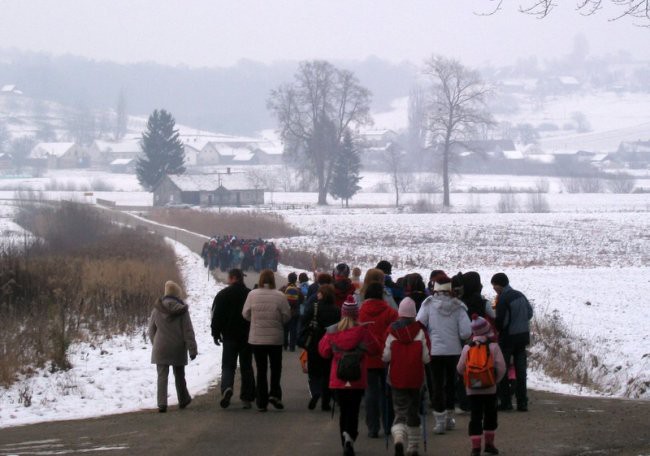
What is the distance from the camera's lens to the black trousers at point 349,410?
10.1 meters

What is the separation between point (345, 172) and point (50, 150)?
335 ft

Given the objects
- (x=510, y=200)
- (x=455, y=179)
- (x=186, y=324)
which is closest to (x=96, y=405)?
(x=186, y=324)

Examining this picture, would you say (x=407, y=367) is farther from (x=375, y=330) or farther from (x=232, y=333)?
(x=232, y=333)

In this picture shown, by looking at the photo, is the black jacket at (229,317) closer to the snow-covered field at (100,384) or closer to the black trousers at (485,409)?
the snow-covered field at (100,384)

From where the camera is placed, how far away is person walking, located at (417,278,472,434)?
10953 mm

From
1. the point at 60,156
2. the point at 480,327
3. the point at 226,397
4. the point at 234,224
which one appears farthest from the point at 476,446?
the point at 60,156

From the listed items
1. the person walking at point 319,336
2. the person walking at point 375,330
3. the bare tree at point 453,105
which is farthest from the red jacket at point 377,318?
the bare tree at point 453,105

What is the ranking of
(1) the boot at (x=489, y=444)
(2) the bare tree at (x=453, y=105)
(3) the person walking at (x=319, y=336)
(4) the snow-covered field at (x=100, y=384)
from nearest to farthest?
(1) the boot at (x=489, y=444) < (3) the person walking at (x=319, y=336) < (4) the snow-covered field at (x=100, y=384) < (2) the bare tree at (x=453, y=105)

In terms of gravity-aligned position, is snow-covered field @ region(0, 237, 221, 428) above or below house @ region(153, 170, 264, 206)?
below

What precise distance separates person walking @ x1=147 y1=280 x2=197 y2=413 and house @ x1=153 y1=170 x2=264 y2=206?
87.1m

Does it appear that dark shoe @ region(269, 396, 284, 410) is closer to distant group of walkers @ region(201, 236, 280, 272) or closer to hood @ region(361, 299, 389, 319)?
hood @ region(361, 299, 389, 319)

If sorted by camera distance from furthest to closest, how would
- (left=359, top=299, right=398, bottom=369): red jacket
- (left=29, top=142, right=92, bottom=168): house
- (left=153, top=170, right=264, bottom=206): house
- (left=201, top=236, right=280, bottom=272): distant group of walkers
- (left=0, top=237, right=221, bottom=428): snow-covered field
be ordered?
(left=29, top=142, right=92, bottom=168): house < (left=153, top=170, right=264, bottom=206): house < (left=201, top=236, right=280, bottom=272): distant group of walkers < (left=0, top=237, right=221, bottom=428): snow-covered field < (left=359, top=299, right=398, bottom=369): red jacket

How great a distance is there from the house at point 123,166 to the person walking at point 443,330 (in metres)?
168

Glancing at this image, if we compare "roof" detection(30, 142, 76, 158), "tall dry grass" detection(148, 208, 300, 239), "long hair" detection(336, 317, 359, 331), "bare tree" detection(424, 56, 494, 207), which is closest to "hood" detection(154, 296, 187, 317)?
"long hair" detection(336, 317, 359, 331)
